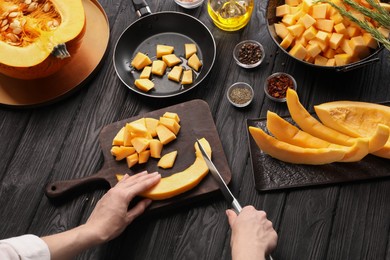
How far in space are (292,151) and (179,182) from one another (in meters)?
0.37

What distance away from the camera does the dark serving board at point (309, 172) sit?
5.39 ft

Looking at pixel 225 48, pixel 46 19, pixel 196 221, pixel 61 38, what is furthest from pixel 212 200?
pixel 46 19

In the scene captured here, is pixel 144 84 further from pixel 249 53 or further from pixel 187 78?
pixel 249 53

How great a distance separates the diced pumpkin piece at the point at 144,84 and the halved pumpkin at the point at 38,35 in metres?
0.25

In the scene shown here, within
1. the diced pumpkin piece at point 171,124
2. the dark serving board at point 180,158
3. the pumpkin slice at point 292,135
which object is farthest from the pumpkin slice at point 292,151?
the diced pumpkin piece at point 171,124

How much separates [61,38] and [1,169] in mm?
523

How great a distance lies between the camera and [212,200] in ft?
5.60

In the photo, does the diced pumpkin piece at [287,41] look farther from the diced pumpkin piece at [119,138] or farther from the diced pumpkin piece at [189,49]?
the diced pumpkin piece at [119,138]

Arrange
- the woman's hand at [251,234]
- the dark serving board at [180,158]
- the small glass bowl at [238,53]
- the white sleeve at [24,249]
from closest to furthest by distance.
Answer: the white sleeve at [24,249], the woman's hand at [251,234], the dark serving board at [180,158], the small glass bowl at [238,53]

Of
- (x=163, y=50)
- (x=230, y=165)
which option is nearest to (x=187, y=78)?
(x=163, y=50)

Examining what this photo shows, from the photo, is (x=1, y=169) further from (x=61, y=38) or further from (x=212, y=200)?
(x=212, y=200)

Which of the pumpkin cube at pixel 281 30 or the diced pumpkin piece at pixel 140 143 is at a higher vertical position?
the pumpkin cube at pixel 281 30

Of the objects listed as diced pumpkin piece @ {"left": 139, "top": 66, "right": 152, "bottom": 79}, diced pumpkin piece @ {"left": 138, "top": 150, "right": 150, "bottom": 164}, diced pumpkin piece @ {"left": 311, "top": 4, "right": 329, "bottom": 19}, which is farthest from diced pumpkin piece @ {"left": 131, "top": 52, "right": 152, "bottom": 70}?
diced pumpkin piece @ {"left": 311, "top": 4, "right": 329, "bottom": 19}

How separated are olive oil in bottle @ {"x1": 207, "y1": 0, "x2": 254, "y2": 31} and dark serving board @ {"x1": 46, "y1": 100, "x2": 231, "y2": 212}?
350 millimetres
